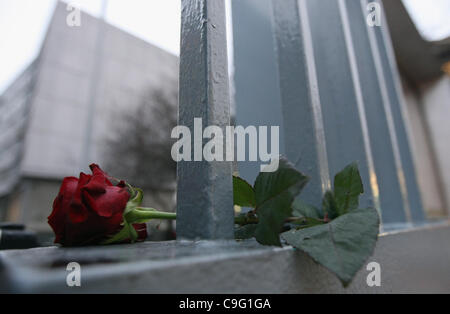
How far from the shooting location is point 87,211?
0.19 meters

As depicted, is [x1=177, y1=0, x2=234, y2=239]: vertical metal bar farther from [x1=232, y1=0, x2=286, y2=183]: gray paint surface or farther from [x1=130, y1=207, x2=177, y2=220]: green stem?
[x1=232, y1=0, x2=286, y2=183]: gray paint surface

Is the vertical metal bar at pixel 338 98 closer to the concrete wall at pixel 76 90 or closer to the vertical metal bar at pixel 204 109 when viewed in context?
the vertical metal bar at pixel 204 109

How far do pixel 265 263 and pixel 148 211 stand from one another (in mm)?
126

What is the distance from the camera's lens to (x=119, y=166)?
3383 millimetres

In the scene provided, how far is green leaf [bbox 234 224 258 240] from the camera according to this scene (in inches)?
8.4

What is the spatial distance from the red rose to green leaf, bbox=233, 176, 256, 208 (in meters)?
0.09

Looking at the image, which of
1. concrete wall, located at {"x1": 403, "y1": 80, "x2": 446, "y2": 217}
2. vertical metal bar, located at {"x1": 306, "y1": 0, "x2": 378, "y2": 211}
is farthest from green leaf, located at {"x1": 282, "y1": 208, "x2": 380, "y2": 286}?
concrete wall, located at {"x1": 403, "y1": 80, "x2": 446, "y2": 217}

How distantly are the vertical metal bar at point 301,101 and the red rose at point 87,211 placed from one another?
21 cm

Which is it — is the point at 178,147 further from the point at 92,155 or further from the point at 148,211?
the point at 92,155

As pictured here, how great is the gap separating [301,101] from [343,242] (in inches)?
8.1

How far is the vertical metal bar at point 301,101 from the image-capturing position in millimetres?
307

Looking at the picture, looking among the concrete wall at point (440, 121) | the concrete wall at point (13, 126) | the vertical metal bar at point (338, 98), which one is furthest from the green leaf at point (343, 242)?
the concrete wall at point (13, 126)

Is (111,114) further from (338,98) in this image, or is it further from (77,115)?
(338,98)

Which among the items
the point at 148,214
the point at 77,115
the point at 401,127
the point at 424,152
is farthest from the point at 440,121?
the point at 77,115
